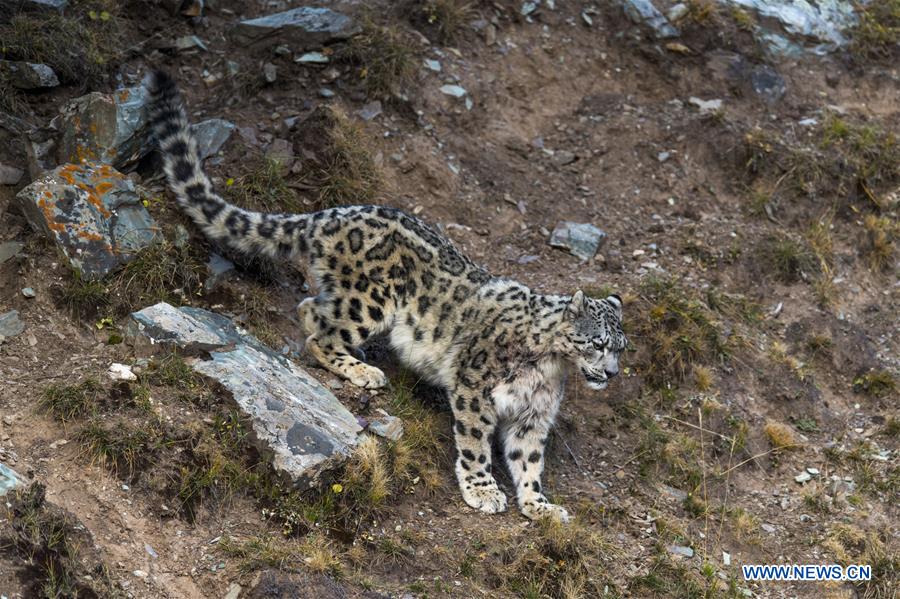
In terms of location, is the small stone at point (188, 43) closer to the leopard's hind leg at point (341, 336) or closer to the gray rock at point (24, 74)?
the gray rock at point (24, 74)

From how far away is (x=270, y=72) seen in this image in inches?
442

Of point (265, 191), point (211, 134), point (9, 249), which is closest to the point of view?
point (9, 249)

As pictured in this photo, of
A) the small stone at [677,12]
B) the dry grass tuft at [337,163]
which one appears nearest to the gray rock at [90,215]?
the dry grass tuft at [337,163]

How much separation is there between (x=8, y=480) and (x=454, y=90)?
24.0ft

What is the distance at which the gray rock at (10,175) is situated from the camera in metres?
9.02

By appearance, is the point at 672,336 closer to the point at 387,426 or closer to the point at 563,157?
the point at 563,157

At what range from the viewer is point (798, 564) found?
848cm

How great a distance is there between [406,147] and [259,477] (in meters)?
5.07

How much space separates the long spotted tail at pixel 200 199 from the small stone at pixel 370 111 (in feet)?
7.92

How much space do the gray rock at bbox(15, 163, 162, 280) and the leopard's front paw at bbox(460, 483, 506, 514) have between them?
137 inches

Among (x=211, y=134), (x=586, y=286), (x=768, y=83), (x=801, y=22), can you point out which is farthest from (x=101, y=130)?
(x=801, y=22)

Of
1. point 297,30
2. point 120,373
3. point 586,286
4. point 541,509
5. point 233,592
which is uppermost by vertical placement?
point 297,30

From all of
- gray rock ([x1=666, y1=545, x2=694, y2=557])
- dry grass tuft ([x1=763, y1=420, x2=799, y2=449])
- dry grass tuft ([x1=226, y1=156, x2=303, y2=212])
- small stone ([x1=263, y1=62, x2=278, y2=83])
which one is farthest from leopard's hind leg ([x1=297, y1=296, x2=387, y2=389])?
dry grass tuft ([x1=763, y1=420, x2=799, y2=449])

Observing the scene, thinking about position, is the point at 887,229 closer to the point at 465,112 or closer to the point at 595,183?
the point at 595,183
